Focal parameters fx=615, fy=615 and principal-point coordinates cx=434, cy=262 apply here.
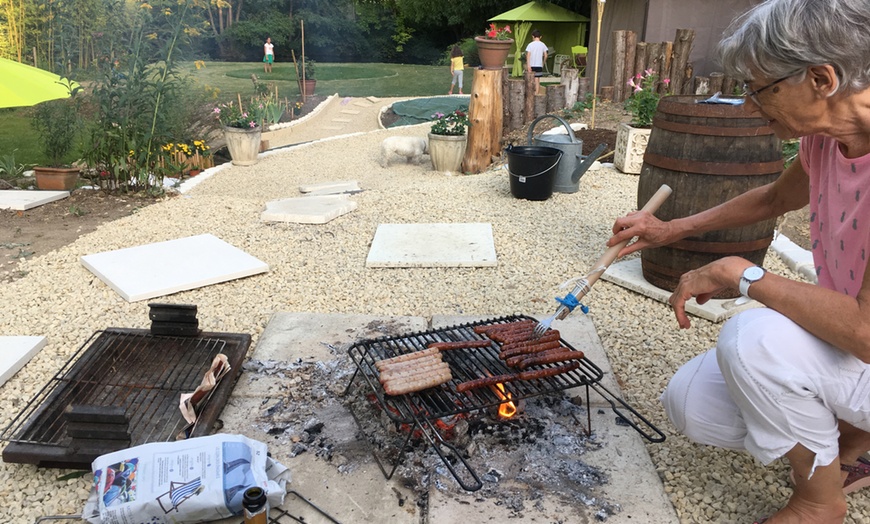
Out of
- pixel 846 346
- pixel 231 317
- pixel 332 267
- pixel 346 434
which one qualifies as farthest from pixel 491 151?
pixel 846 346

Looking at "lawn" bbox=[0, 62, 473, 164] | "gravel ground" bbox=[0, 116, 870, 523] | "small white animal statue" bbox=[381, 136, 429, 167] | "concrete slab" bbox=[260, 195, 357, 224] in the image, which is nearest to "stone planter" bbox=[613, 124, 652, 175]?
"gravel ground" bbox=[0, 116, 870, 523]

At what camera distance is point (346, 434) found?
2461 mm

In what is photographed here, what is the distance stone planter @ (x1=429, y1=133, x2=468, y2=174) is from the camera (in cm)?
865

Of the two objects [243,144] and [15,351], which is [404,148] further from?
[15,351]

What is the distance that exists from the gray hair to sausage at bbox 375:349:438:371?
1.48m

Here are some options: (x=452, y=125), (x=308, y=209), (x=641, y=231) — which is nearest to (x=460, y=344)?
(x=641, y=231)

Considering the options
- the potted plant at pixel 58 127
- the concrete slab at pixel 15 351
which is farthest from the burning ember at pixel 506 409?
the potted plant at pixel 58 127

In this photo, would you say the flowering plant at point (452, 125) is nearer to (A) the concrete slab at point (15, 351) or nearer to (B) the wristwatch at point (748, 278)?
(A) the concrete slab at point (15, 351)

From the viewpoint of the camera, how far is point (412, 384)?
7.32ft

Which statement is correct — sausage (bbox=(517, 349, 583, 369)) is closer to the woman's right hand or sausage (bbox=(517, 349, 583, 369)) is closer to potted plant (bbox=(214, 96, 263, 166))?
the woman's right hand

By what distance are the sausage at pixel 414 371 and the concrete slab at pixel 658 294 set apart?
1.74 metres

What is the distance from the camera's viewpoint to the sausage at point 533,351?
2.39 metres

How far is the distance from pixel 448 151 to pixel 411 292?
5083 millimetres

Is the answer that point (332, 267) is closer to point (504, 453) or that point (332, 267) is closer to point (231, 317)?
point (231, 317)
